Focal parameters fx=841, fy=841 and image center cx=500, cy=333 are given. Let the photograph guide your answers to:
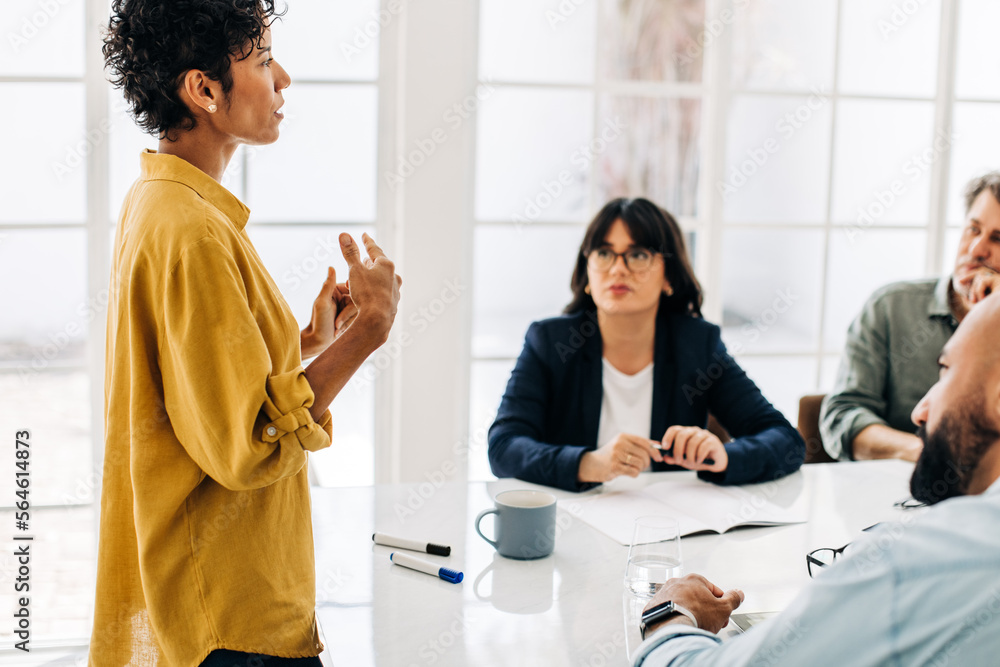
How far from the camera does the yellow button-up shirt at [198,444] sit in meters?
0.96

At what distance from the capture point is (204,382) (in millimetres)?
966

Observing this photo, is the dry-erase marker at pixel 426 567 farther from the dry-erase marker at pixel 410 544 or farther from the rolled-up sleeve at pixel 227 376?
the rolled-up sleeve at pixel 227 376

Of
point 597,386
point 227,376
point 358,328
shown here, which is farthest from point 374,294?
point 597,386

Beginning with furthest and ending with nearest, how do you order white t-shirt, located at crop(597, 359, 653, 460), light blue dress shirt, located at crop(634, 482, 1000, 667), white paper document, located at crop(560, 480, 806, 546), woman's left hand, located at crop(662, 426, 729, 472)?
white t-shirt, located at crop(597, 359, 653, 460)
woman's left hand, located at crop(662, 426, 729, 472)
white paper document, located at crop(560, 480, 806, 546)
light blue dress shirt, located at crop(634, 482, 1000, 667)

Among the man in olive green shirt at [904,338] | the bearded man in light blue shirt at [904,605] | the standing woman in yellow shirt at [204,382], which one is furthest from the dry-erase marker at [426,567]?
the man in olive green shirt at [904,338]

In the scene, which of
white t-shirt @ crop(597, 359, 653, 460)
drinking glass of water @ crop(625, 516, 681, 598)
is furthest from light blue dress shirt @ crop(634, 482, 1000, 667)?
white t-shirt @ crop(597, 359, 653, 460)

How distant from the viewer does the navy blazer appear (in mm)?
2092

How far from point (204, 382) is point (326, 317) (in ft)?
1.48

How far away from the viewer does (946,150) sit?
10.9 feet

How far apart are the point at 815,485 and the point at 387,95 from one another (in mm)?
1814

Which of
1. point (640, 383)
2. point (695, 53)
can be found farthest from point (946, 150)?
point (640, 383)

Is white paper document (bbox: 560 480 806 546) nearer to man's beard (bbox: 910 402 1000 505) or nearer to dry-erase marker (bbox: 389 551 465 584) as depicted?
dry-erase marker (bbox: 389 551 465 584)

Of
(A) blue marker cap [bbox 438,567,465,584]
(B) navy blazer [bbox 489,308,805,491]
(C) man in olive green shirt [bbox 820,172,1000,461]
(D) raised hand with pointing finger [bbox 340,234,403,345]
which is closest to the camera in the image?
(D) raised hand with pointing finger [bbox 340,234,403,345]

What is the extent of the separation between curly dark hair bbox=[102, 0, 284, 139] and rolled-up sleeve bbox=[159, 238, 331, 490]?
0.24 metres
